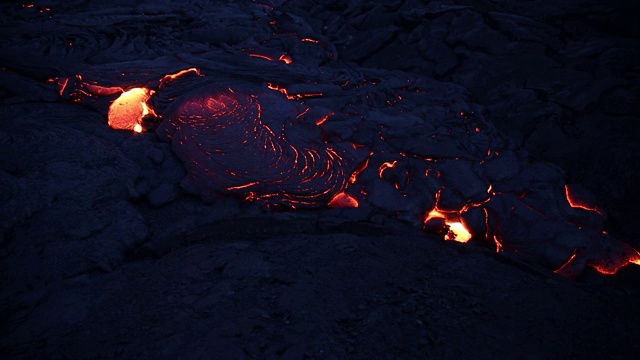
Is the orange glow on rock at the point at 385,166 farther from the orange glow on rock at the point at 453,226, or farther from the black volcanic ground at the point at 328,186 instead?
the orange glow on rock at the point at 453,226

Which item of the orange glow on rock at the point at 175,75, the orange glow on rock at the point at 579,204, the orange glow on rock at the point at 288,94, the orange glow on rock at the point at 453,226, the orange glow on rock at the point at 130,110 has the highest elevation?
the orange glow on rock at the point at 175,75

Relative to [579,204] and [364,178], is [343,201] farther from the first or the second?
[579,204]

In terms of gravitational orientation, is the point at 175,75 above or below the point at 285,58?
below

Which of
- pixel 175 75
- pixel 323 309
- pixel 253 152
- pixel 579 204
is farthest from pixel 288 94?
pixel 579 204

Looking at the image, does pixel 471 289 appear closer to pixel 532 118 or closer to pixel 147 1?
pixel 532 118

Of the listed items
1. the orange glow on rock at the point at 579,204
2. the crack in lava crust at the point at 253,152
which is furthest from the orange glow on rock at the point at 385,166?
the orange glow on rock at the point at 579,204

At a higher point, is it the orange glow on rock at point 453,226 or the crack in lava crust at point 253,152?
the crack in lava crust at point 253,152
